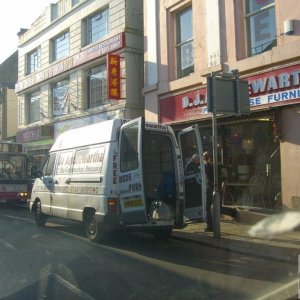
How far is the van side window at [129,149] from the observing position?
30.3ft

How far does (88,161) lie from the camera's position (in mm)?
10336

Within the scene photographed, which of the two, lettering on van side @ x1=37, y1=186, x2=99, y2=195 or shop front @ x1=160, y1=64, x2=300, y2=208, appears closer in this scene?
lettering on van side @ x1=37, y1=186, x2=99, y2=195

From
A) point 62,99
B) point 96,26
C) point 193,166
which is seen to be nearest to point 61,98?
point 62,99

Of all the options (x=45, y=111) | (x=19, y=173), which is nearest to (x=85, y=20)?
(x=45, y=111)

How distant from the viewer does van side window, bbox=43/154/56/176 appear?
12.2m

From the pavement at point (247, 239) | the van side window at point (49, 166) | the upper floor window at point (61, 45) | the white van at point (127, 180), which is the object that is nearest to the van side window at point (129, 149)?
the white van at point (127, 180)

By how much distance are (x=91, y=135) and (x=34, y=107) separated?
17.1 meters

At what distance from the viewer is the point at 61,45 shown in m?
23.7

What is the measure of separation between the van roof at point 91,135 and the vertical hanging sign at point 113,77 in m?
6.45

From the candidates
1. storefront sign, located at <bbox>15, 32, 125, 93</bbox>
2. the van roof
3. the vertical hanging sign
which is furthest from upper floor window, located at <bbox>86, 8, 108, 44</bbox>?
the van roof

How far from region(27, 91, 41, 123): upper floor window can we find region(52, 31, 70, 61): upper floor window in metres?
2.85

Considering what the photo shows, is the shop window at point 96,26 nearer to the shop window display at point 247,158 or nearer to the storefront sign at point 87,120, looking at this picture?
the storefront sign at point 87,120

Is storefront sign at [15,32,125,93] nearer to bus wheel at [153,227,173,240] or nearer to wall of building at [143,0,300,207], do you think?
wall of building at [143,0,300,207]

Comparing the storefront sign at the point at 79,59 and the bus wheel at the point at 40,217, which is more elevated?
the storefront sign at the point at 79,59
